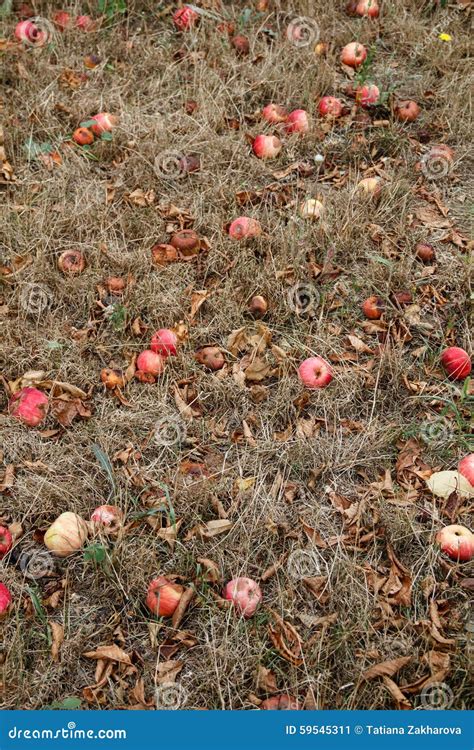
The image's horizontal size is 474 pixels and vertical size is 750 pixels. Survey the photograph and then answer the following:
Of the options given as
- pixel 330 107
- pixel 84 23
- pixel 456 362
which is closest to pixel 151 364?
pixel 456 362

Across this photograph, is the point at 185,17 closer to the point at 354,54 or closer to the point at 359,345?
the point at 354,54

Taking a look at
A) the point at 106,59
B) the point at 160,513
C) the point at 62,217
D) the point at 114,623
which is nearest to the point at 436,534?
the point at 160,513

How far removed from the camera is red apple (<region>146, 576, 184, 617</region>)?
8.13 feet

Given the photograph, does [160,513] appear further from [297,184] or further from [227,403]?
[297,184]

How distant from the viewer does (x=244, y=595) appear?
248 centimetres

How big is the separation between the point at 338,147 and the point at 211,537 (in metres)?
2.59

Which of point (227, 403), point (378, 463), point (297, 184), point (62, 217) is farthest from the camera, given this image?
point (297, 184)

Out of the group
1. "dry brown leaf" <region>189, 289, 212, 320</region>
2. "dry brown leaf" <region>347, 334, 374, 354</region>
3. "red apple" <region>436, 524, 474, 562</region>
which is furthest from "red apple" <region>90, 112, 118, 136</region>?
"red apple" <region>436, 524, 474, 562</region>

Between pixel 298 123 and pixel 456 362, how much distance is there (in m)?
1.87

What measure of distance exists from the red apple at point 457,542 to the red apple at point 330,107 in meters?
2.73

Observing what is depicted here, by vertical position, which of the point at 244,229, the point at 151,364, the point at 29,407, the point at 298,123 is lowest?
the point at 29,407

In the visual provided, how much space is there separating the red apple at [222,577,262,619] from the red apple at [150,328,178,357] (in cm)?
111

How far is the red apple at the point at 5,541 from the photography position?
264cm

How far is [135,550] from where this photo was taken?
259cm
